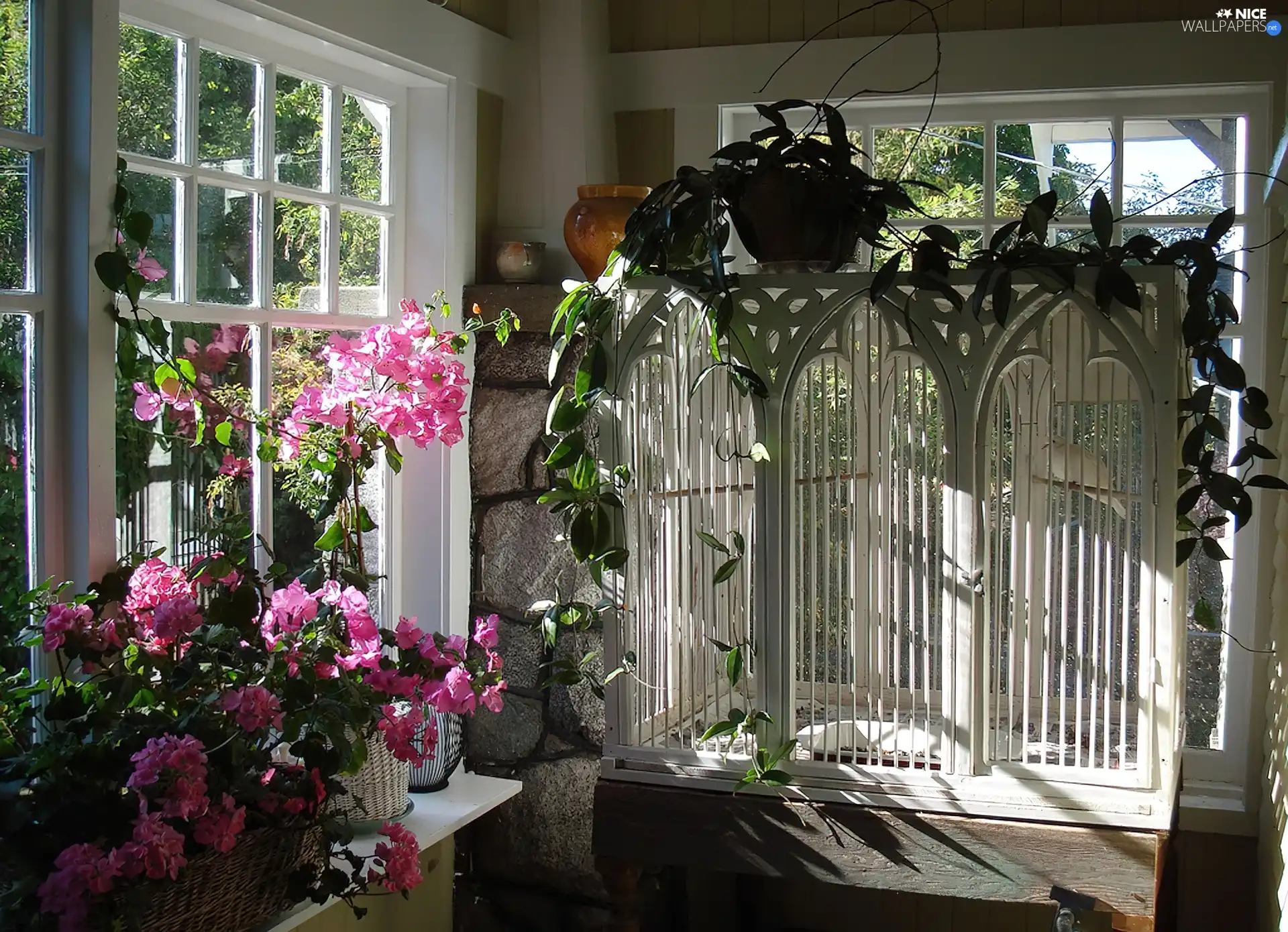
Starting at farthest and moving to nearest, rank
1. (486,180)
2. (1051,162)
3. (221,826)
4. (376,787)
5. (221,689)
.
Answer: (486,180) < (1051,162) < (376,787) < (221,689) < (221,826)

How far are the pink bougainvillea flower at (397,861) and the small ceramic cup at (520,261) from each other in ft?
4.39

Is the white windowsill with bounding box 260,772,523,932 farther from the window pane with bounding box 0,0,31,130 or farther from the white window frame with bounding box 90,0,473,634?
the window pane with bounding box 0,0,31,130

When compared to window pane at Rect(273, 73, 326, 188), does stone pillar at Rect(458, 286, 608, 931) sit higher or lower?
lower

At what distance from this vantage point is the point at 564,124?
2863mm

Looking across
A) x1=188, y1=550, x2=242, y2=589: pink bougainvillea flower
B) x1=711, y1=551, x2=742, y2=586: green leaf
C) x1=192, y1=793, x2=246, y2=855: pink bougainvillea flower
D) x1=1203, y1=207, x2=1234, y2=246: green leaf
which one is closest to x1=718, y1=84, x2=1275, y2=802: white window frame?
x1=1203, y1=207, x2=1234, y2=246: green leaf

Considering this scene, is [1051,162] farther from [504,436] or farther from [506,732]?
[506,732]

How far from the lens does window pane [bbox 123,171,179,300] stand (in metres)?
2.09

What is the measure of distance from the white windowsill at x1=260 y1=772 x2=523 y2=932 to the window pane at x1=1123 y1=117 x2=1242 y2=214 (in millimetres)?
1960

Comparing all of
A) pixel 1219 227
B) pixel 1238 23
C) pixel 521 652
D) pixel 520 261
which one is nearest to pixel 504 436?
pixel 520 261

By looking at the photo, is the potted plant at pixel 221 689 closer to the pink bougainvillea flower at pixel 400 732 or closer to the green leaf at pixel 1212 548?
the pink bougainvillea flower at pixel 400 732

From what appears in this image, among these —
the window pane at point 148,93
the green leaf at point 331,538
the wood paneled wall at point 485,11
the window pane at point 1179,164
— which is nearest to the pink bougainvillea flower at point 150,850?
the green leaf at point 331,538

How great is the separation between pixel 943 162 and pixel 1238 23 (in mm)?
671

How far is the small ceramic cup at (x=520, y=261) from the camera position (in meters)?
2.81

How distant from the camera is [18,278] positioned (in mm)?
1839
